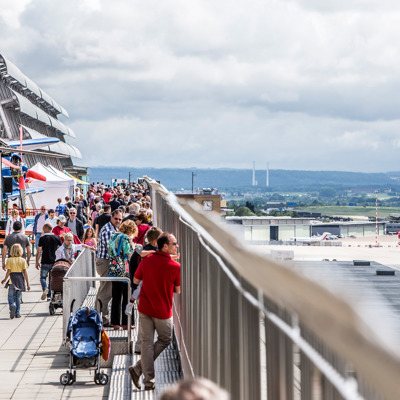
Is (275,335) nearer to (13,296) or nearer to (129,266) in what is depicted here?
(129,266)

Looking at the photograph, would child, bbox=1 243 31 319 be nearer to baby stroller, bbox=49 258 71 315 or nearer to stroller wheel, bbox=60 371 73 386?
baby stroller, bbox=49 258 71 315

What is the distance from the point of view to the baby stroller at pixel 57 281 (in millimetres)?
13539

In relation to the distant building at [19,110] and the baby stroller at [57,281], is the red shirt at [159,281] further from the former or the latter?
the distant building at [19,110]

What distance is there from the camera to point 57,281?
534 inches

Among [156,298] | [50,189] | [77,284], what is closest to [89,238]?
[77,284]

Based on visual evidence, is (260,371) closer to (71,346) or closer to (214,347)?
(214,347)

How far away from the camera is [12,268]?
1387 cm

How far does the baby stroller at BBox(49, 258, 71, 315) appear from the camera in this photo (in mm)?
13539

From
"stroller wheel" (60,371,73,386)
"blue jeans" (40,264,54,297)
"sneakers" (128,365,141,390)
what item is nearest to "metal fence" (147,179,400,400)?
"sneakers" (128,365,141,390)

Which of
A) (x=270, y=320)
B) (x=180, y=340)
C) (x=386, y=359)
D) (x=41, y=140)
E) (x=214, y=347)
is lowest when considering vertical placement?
(x=180, y=340)

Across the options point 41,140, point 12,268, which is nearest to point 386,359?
point 12,268

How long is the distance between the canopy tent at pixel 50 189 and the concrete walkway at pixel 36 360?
2217 cm

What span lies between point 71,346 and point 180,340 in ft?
6.84

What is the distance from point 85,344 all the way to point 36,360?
163cm
